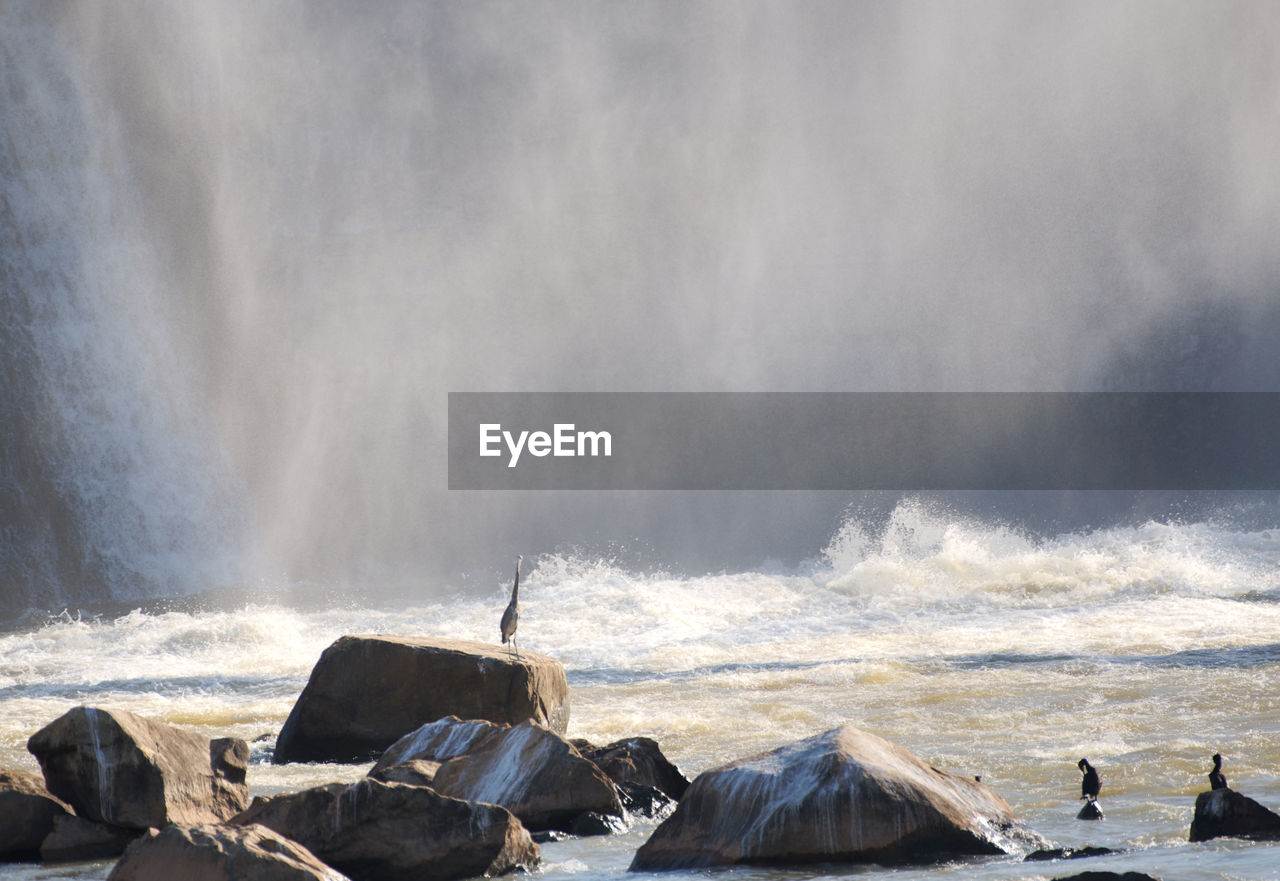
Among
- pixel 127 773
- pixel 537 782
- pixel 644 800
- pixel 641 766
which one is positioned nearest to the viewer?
pixel 127 773

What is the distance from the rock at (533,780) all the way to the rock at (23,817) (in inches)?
67.9

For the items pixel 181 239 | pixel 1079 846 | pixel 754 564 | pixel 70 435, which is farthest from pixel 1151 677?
pixel 181 239

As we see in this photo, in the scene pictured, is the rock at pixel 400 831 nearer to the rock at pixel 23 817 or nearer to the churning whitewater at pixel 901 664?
the churning whitewater at pixel 901 664

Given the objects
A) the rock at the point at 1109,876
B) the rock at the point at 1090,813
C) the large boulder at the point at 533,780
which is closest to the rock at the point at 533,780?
the large boulder at the point at 533,780

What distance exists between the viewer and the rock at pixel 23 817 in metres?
5.29

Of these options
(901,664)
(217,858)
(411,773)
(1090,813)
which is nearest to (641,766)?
(411,773)

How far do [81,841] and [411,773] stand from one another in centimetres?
147

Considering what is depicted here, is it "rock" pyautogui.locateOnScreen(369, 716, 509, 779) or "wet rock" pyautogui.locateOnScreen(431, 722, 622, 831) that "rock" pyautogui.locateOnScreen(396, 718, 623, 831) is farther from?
"rock" pyautogui.locateOnScreen(369, 716, 509, 779)

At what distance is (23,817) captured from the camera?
5.35 metres

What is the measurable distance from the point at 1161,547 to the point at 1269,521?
7912mm

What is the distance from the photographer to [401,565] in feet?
84.4

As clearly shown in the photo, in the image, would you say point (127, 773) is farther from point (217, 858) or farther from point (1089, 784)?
point (1089, 784)

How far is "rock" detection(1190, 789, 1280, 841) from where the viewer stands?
4.80m

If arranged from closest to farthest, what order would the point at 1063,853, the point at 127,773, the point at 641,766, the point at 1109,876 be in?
the point at 1109,876, the point at 1063,853, the point at 127,773, the point at 641,766
